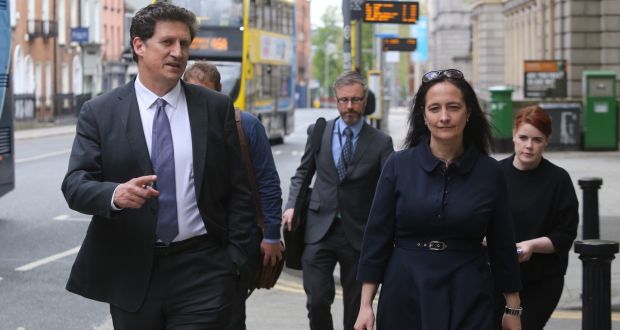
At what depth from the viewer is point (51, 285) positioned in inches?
425

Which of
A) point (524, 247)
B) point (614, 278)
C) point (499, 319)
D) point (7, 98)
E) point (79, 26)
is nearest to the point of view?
point (499, 319)

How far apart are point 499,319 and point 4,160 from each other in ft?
35.6

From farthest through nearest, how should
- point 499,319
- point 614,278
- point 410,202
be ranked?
point 614,278, point 499,319, point 410,202

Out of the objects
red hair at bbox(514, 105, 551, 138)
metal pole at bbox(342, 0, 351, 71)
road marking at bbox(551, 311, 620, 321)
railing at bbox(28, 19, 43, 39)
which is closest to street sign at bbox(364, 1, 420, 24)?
metal pole at bbox(342, 0, 351, 71)

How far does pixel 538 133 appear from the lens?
5723mm

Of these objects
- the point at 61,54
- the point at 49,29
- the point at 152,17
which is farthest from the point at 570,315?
the point at 61,54

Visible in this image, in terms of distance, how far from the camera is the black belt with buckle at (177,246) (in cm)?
455

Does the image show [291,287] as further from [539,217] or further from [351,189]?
[539,217]

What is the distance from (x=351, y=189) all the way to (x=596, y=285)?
162cm

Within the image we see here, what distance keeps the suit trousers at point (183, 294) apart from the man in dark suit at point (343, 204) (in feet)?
8.33

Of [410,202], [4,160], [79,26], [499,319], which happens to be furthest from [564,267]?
[79,26]

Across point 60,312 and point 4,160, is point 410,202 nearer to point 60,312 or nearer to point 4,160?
point 60,312

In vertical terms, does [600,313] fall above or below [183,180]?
below

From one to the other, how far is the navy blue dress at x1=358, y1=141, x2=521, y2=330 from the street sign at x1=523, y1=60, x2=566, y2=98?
2708cm
